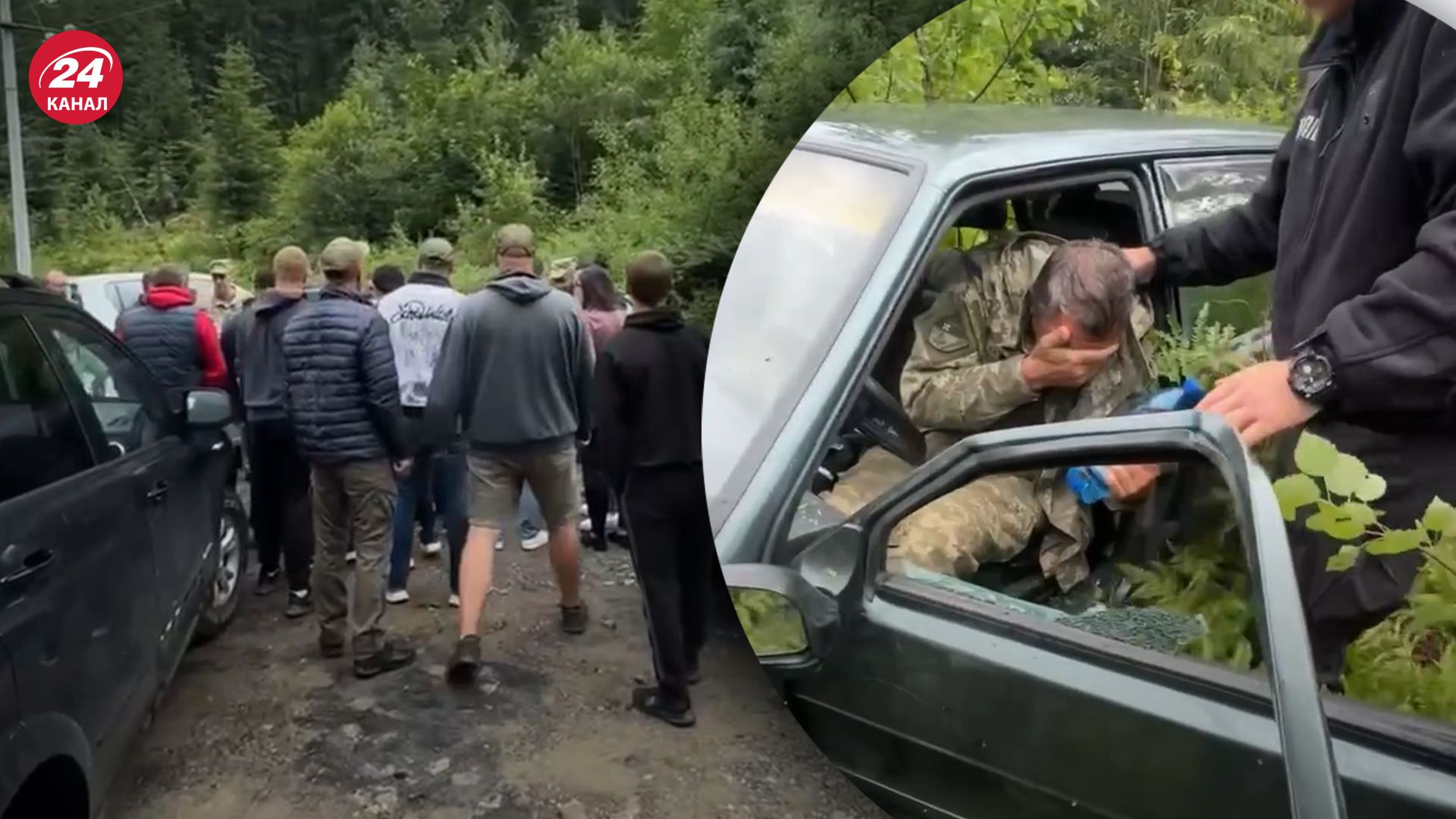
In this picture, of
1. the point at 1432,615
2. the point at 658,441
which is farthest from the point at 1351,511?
the point at 658,441

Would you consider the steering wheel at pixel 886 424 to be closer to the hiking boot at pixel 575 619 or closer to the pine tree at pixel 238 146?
the hiking boot at pixel 575 619

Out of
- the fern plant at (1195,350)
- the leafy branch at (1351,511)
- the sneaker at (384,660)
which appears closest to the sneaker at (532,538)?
the sneaker at (384,660)

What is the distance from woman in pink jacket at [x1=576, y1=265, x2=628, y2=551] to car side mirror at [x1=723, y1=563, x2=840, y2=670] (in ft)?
0.64

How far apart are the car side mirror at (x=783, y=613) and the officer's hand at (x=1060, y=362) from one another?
0.40 meters

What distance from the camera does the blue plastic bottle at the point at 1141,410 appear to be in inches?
51.8

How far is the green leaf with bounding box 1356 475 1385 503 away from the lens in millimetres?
1226

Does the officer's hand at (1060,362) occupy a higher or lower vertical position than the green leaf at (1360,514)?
higher

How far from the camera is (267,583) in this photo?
1635mm

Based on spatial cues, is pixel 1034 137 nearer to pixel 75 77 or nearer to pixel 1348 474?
pixel 1348 474

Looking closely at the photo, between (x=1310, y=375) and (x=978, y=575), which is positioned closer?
(x=1310, y=375)

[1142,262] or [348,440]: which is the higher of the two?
[1142,262]

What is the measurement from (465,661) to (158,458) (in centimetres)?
50

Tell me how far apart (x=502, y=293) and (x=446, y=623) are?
1.52 ft

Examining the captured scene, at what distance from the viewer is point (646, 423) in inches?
62.1
